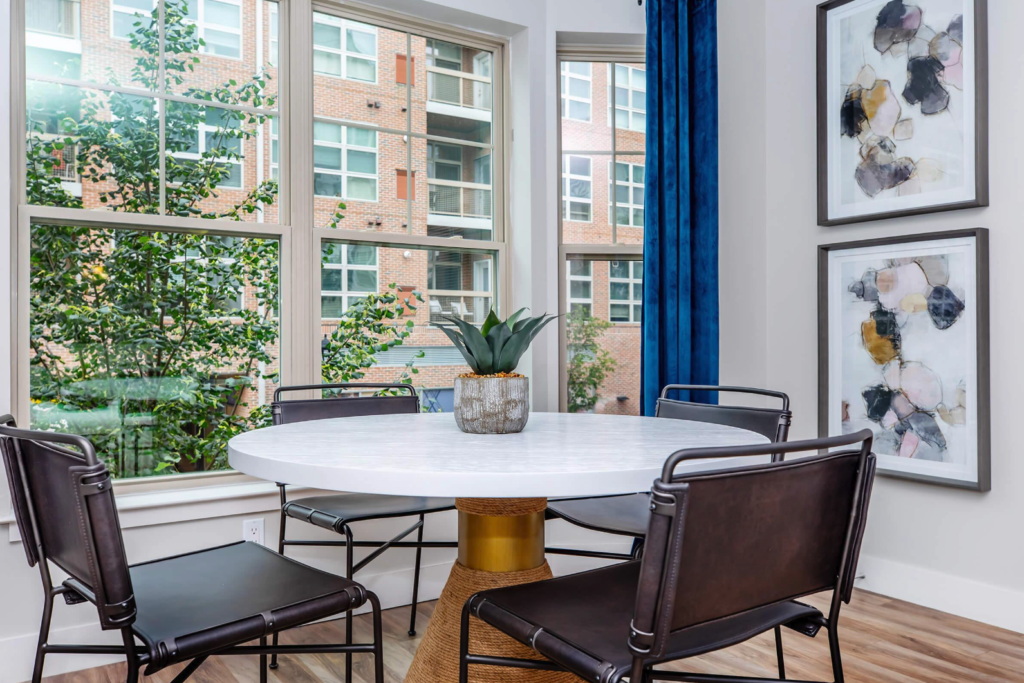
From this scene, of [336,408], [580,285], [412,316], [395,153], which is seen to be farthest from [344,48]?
[336,408]

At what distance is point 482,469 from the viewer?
116cm

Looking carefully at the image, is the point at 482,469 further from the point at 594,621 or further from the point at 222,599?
the point at 222,599

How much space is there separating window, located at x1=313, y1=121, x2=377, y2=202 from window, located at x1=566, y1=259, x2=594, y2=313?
0.93 metres

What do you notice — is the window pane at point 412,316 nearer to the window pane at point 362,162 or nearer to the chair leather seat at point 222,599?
the window pane at point 362,162

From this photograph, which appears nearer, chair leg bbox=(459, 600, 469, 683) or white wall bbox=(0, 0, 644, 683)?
chair leg bbox=(459, 600, 469, 683)

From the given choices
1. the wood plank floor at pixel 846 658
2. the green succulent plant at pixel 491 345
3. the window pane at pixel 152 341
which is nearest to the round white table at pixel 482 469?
the green succulent plant at pixel 491 345

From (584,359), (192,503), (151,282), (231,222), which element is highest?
(231,222)

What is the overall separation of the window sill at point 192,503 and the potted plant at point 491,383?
3.77ft

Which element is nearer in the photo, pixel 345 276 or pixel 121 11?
pixel 121 11

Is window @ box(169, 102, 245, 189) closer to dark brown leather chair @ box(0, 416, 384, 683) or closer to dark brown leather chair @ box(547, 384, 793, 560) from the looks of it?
dark brown leather chair @ box(0, 416, 384, 683)

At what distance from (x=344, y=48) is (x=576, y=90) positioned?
102cm

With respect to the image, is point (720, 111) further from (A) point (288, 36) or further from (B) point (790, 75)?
(A) point (288, 36)

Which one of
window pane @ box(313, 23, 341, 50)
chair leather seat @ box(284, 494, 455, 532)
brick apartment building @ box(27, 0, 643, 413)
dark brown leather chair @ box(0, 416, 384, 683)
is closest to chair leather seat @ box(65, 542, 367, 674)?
dark brown leather chair @ box(0, 416, 384, 683)

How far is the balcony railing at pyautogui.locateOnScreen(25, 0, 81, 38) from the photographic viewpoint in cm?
229
